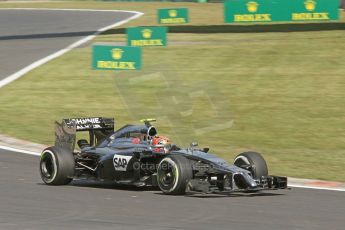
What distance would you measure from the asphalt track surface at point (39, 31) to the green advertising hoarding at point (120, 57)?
3714mm

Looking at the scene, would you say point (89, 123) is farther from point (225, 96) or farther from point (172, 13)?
point (172, 13)

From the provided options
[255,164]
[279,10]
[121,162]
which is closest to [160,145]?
[121,162]

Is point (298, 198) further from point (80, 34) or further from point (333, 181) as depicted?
point (80, 34)

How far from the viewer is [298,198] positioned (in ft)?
46.0

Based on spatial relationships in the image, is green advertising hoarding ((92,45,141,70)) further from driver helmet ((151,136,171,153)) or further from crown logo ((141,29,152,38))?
driver helmet ((151,136,171,153))

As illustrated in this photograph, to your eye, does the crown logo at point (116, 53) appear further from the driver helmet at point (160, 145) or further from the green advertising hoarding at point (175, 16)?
the driver helmet at point (160, 145)

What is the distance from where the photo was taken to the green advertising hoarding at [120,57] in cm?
3139

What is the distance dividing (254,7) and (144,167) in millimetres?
26652

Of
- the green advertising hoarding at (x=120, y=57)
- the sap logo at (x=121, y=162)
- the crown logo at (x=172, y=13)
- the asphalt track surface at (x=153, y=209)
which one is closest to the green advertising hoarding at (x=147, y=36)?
the green advertising hoarding at (x=120, y=57)

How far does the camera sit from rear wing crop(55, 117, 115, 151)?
1576 centimetres

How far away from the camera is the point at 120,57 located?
31.7 m

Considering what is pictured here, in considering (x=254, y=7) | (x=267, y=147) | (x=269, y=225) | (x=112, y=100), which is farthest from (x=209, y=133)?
(x=254, y=7)

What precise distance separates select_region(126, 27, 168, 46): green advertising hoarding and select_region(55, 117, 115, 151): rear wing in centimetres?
1926

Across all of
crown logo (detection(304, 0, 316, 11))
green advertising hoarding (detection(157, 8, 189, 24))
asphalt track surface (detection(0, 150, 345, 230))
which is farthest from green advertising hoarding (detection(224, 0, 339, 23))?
asphalt track surface (detection(0, 150, 345, 230))
